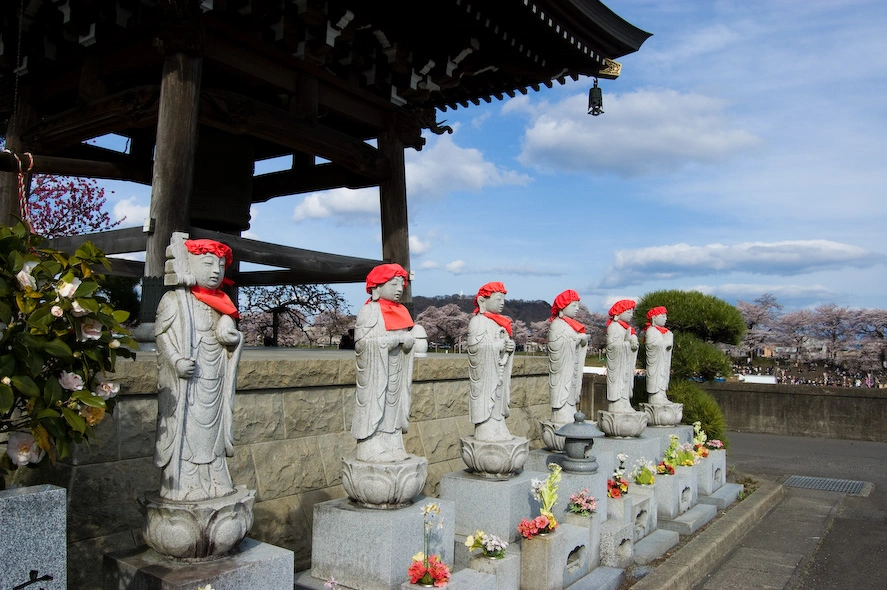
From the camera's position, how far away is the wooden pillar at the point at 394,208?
8961 millimetres

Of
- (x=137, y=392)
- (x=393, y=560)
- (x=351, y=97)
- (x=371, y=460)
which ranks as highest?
(x=351, y=97)

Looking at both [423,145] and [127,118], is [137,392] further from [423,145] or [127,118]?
[423,145]

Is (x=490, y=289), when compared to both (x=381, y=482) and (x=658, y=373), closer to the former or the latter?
(x=381, y=482)

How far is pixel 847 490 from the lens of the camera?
34.9 ft

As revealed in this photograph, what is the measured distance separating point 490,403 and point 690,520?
145 inches

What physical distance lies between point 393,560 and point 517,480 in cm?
178

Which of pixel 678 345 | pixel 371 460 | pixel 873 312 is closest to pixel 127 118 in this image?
pixel 371 460

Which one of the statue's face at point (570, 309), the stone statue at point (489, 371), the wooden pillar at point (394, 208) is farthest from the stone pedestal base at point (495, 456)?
the wooden pillar at point (394, 208)

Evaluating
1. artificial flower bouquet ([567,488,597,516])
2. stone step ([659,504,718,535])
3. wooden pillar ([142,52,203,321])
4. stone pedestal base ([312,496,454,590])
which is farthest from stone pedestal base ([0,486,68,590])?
stone step ([659,504,718,535])

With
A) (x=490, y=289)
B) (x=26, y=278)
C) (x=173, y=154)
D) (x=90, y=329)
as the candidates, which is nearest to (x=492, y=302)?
(x=490, y=289)

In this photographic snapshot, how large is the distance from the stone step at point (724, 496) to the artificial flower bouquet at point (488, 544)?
5.17 meters

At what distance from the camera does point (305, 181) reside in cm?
1021

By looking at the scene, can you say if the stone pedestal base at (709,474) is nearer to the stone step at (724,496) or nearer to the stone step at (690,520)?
the stone step at (724,496)

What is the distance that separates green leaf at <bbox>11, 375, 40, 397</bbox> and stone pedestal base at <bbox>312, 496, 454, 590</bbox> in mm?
2428
